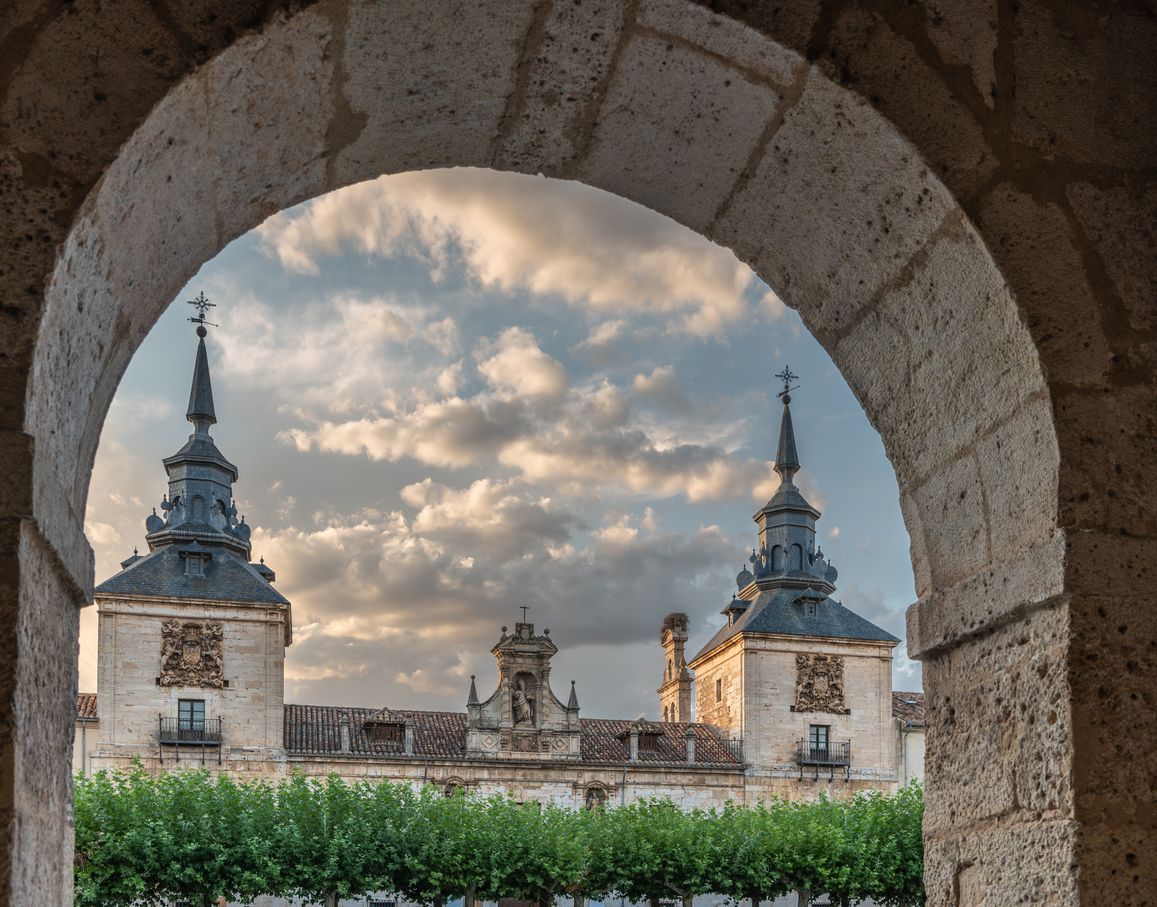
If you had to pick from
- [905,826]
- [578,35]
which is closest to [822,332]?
[578,35]

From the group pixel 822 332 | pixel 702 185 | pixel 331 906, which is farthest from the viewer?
pixel 331 906

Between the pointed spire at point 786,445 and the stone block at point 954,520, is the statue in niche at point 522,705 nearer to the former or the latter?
the pointed spire at point 786,445

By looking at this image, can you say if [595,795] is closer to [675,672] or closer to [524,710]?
[524,710]

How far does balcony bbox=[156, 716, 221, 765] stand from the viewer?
30781 mm

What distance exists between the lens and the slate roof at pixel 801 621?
35625 millimetres

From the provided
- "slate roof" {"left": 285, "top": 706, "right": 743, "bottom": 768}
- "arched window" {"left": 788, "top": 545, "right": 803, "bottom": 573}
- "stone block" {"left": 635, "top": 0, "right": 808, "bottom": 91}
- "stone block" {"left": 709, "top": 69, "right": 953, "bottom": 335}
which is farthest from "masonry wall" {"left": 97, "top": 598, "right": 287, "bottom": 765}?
"stone block" {"left": 635, "top": 0, "right": 808, "bottom": 91}

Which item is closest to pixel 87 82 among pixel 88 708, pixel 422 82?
pixel 422 82

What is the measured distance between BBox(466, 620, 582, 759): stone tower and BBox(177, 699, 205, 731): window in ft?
20.6

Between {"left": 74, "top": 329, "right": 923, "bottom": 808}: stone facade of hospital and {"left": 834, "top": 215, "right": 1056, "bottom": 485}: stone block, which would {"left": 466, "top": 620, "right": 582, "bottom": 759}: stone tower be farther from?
{"left": 834, "top": 215, "right": 1056, "bottom": 485}: stone block

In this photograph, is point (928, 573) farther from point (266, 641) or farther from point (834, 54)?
point (266, 641)

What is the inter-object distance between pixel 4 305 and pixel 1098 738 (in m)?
1.60

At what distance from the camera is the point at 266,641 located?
104 feet

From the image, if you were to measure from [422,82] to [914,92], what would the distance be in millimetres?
761

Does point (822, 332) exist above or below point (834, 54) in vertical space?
below
